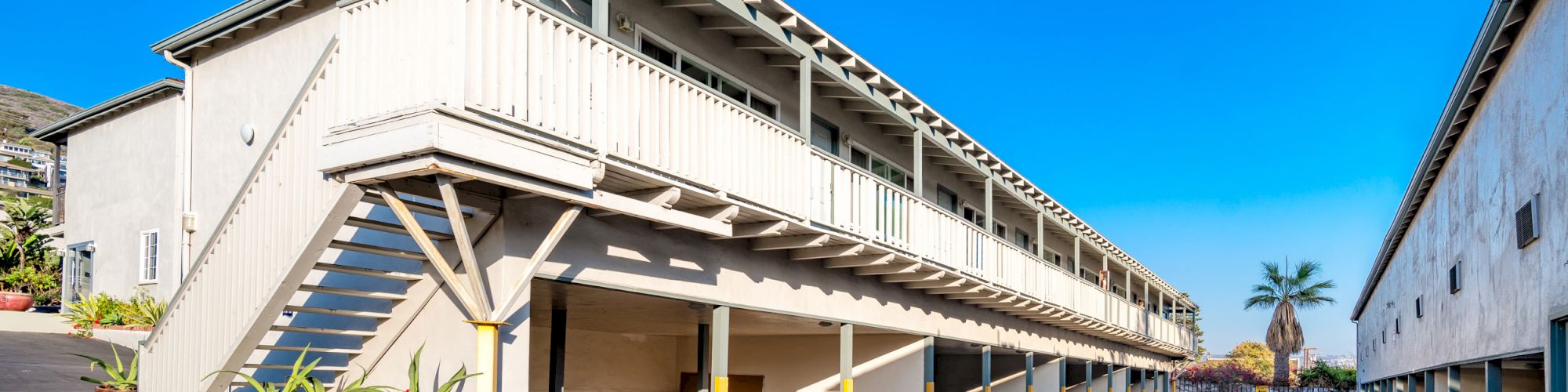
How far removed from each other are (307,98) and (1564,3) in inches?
399

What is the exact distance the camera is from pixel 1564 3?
28.9ft

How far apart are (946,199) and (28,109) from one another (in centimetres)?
12872

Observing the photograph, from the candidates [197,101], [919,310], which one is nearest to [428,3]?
[197,101]

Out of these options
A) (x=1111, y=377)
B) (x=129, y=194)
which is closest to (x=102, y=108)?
(x=129, y=194)

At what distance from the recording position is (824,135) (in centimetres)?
1580

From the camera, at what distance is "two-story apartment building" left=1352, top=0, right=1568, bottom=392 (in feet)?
30.7

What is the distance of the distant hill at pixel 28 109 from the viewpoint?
96.2 m

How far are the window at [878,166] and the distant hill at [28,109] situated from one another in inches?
3466

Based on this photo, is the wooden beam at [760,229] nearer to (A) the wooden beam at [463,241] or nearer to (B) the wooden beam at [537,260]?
(B) the wooden beam at [537,260]

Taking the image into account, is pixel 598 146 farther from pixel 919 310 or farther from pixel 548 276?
pixel 919 310

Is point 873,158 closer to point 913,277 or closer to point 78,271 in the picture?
point 913,277

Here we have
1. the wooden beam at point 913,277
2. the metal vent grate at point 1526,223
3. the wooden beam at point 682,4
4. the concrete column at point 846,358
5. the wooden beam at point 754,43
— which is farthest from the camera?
the wooden beam at point 913,277

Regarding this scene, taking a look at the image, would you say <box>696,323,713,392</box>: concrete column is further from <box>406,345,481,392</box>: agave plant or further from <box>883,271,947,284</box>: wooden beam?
<box>406,345,481,392</box>: agave plant

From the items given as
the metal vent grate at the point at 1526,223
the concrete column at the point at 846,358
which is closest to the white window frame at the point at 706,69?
the concrete column at the point at 846,358
